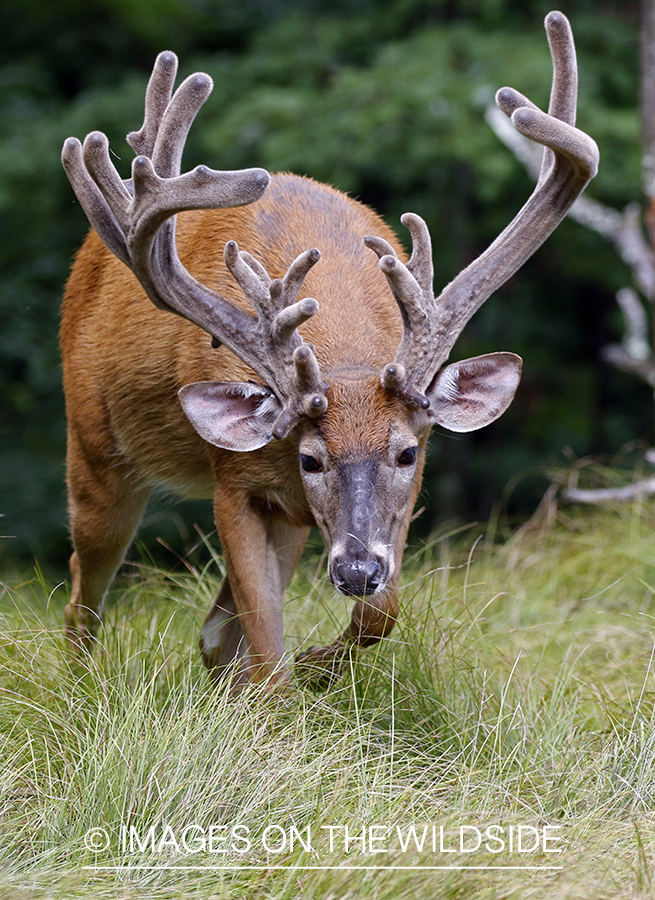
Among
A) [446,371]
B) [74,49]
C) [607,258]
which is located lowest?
[607,258]

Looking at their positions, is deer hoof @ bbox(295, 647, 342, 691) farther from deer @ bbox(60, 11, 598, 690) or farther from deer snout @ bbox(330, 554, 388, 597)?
deer snout @ bbox(330, 554, 388, 597)

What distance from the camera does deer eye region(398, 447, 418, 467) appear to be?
13.8 ft

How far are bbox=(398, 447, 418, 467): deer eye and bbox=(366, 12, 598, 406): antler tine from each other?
0.17 m

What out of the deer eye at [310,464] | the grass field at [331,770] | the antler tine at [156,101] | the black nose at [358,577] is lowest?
the grass field at [331,770]

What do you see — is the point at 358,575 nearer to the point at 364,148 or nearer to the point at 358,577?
the point at 358,577

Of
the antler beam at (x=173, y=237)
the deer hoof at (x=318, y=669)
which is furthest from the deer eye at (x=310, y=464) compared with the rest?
the deer hoof at (x=318, y=669)

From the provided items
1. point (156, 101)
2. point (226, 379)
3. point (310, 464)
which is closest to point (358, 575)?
point (310, 464)

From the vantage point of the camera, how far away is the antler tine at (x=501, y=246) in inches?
165

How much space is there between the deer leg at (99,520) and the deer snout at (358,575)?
184 centimetres

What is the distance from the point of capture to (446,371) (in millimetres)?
4387

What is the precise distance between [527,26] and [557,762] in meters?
10.5

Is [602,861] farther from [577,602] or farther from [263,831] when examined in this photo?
[577,602]

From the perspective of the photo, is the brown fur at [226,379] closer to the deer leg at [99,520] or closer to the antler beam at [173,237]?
the deer leg at [99,520]

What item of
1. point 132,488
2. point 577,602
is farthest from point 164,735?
point 577,602
